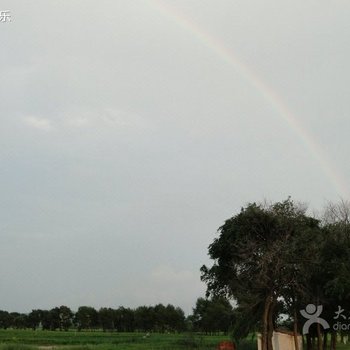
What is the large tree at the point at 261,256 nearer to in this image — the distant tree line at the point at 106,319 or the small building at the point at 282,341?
the small building at the point at 282,341

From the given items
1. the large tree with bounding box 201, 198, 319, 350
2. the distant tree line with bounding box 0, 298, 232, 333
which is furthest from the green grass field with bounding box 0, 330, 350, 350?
the distant tree line with bounding box 0, 298, 232, 333

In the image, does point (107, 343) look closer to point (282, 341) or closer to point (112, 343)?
point (112, 343)

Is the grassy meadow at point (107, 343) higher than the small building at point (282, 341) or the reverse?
the reverse

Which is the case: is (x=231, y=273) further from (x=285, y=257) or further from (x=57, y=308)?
(x=57, y=308)

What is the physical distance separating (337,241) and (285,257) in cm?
287

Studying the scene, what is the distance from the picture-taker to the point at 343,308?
1238 inches

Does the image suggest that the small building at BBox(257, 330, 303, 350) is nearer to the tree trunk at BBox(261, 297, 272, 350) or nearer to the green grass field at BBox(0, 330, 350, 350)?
the tree trunk at BBox(261, 297, 272, 350)

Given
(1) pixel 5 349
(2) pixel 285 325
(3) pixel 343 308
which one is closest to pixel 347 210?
(3) pixel 343 308

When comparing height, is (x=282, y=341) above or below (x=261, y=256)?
below

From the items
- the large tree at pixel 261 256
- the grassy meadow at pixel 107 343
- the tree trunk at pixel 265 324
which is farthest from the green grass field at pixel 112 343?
the tree trunk at pixel 265 324

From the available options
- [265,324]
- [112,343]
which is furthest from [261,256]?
[112,343]

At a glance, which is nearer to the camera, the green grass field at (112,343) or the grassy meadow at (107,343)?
the green grass field at (112,343)

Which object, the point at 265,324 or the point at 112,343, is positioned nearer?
the point at 265,324

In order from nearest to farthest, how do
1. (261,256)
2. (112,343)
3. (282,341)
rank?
(261,256) → (282,341) → (112,343)
